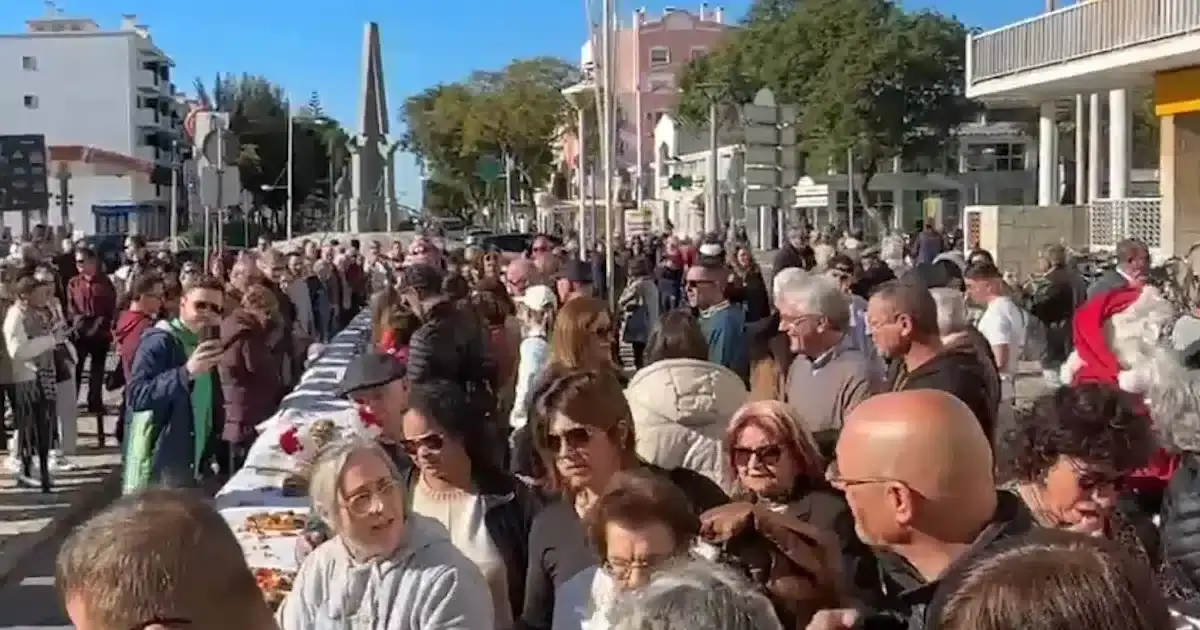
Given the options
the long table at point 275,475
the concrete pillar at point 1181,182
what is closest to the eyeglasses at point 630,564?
the long table at point 275,475

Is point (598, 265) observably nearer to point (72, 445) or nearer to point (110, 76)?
point (72, 445)

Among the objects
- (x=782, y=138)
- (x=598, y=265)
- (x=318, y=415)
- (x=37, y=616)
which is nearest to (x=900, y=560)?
(x=318, y=415)

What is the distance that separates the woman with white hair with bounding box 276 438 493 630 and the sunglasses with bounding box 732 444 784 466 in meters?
0.75

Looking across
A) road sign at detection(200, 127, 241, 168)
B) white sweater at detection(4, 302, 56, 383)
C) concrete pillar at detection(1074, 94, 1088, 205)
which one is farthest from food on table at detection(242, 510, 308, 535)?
concrete pillar at detection(1074, 94, 1088, 205)

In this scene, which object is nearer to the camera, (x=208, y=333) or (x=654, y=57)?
(x=208, y=333)

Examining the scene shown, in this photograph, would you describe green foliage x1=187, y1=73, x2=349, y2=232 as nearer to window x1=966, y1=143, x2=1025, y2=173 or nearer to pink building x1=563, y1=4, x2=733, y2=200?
pink building x1=563, y1=4, x2=733, y2=200

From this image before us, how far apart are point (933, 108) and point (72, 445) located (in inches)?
2098

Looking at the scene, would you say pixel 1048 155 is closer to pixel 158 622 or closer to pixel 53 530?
pixel 53 530

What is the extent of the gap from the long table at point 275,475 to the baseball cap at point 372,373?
24 cm

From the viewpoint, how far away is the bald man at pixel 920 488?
10.5 ft

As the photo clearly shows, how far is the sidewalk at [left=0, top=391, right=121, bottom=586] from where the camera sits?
10625mm

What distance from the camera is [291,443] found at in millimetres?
7383

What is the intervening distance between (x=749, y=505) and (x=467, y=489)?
4.80ft

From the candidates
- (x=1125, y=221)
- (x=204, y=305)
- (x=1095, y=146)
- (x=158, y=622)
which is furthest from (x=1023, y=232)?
(x=158, y=622)
